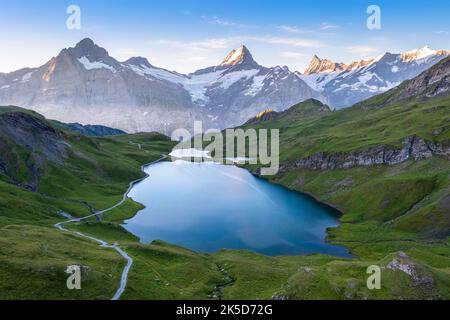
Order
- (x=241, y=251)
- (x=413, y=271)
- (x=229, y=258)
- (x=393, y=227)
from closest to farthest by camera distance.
→ (x=413, y=271) < (x=229, y=258) < (x=241, y=251) < (x=393, y=227)

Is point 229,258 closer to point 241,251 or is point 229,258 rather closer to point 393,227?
point 241,251

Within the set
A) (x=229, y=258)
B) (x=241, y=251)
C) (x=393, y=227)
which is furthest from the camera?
(x=393, y=227)

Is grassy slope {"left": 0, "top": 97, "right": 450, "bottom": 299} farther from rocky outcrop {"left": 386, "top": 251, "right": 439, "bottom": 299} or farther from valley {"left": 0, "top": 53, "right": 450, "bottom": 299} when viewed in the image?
rocky outcrop {"left": 386, "top": 251, "right": 439, "bottom": 299}

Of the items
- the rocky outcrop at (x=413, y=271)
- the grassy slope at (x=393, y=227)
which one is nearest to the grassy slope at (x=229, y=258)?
the grassy slope at (x=393, y=227)

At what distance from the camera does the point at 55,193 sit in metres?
180

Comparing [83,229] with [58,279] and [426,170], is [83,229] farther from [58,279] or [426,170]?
[426,170]

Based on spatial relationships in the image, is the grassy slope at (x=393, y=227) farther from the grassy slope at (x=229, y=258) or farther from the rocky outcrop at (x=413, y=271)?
the rocky outcrop at (x=413, y=271)

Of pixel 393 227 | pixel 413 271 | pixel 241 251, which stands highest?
pixel 413 271

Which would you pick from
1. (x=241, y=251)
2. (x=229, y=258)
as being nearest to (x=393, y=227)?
(x=241, y=251)

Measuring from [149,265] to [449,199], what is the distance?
100097 mm

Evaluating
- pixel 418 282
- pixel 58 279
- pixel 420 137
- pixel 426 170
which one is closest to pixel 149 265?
pixel 58 279

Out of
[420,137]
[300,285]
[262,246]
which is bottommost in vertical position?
[262,246]

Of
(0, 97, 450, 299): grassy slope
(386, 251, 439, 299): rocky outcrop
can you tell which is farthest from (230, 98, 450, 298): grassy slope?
(386, 251, 439, 299): rocky outcrop

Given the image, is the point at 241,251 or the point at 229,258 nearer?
the point at 229,258
